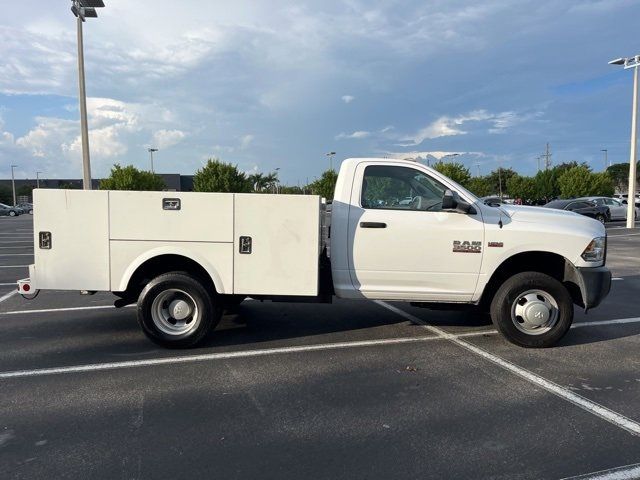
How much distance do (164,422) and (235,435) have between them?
2.06 ft

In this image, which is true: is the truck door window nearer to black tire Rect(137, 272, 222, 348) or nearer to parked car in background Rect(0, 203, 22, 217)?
black tire Rect(137, 272, 222, 348)

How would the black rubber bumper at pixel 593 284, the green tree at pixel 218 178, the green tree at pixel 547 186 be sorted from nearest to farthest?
the black rubber bumper at pixel 593 284 → the green tree at pixel 218 178 → the green tree at pixel 547 186

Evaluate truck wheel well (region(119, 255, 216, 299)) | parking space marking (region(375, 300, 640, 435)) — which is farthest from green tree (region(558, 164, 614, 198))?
truck wheel well (region(119, 255, 216, 299))

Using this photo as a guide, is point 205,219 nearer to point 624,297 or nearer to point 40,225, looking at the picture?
point 40,225

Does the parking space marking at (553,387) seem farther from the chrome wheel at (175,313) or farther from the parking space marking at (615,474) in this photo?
the chrome wheel at (175,313)

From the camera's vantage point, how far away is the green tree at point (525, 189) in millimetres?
59750

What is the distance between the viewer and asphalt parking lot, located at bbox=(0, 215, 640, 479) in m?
3.33

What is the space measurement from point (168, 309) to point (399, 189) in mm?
3000

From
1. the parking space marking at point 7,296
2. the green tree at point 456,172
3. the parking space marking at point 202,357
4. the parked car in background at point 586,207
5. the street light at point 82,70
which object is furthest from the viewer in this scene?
the green tree at point 456,172

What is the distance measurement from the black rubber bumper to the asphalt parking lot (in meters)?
0.63

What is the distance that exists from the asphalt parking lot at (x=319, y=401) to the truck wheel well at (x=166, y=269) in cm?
77

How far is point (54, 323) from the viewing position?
688 cm

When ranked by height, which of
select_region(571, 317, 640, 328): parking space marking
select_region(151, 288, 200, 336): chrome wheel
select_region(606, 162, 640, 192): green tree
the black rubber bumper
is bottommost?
select_region(571, 317, 640, 328): parking space marking

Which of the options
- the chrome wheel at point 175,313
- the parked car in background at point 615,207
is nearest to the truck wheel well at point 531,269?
the chrome wheel at point 175,313
